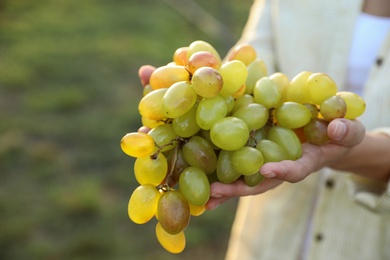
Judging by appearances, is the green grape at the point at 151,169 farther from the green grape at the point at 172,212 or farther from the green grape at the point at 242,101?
the green grape at the point at 242,101

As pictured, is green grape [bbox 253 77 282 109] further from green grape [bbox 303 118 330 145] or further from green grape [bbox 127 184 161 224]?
green grape [bbox 127 184 161 224]

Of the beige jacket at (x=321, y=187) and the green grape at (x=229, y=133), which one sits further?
the beige jacket at (x=321, y=187)

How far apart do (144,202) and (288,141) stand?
0.88 feet

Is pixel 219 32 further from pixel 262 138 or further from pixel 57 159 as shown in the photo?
pixel 262 138

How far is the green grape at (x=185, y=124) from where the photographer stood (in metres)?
0.97

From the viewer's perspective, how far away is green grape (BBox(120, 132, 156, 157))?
0.93 meters

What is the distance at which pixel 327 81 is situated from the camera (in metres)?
1.02

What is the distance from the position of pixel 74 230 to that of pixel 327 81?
1607 millimetres

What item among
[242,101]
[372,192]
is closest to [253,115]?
[242,101]

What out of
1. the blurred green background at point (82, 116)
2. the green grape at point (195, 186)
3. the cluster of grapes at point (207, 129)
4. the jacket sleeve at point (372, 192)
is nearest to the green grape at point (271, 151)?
the cluster of grapes at point (207, 129)

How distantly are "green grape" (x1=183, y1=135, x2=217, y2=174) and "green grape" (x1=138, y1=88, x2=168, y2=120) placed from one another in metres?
0.08

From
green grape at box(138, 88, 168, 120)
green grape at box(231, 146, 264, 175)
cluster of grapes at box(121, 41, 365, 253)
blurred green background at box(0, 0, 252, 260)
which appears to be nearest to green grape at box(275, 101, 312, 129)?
cluster of grapes at box(121, 41, 365, 253)

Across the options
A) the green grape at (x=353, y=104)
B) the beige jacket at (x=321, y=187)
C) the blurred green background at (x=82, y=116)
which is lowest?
the blurred green background at (x=82, y=116)

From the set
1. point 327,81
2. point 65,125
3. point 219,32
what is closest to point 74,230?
point 65,125
